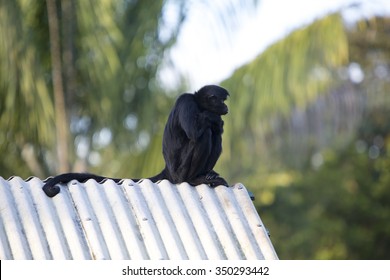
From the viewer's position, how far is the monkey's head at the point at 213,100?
8891 millimetres

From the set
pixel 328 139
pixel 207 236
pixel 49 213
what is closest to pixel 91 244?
pixel 49 213

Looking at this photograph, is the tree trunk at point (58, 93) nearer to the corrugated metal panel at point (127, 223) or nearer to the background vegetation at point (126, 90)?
the background vegetation at point (126, 90)

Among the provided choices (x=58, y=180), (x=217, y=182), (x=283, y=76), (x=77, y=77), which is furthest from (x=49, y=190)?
(x=77, y=77)

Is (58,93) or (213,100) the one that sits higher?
(213,100)

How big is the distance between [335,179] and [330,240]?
1.91m

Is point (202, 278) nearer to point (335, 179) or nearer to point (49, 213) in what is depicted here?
point (49, 213)

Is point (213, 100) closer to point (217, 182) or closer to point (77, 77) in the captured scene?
point (217, 182)

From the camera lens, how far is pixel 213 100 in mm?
8906

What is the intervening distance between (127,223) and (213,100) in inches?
74.0

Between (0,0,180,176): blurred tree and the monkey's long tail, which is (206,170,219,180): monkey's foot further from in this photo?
(0,0,180,176): blurred tree

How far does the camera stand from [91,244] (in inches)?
285

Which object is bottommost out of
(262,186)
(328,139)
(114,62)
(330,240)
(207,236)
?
(330,240)

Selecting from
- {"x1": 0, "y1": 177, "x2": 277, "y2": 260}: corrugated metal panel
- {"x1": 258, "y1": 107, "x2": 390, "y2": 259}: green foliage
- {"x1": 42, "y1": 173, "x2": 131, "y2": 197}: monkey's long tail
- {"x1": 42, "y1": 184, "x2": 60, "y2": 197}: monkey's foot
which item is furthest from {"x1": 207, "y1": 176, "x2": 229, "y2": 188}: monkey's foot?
{"x1": 258, "y1": 107, "x2": 390, "y2": 259}: green foliage

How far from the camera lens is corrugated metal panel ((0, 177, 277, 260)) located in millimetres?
7195
